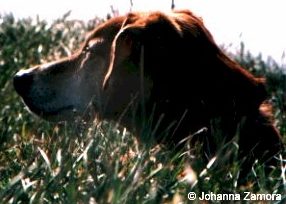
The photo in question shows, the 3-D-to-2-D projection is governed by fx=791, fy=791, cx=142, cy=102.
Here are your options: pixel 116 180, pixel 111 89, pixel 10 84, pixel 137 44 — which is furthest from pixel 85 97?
pixel 116 180

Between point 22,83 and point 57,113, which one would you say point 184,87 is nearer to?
point 57,113

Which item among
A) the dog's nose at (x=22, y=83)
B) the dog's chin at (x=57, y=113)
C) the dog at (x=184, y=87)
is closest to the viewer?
the dog at (x=184, y=87)

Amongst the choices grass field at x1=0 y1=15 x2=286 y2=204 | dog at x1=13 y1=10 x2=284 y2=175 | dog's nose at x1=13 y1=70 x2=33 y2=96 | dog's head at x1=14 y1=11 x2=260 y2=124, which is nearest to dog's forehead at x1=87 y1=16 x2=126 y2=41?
dog's head at x1=14 y1=11 x2=260 y2=124

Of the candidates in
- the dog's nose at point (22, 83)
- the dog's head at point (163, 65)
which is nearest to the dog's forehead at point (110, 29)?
the dog's head at point (163, 65)

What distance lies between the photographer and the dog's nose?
5.63m

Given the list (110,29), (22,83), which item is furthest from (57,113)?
(110,29)

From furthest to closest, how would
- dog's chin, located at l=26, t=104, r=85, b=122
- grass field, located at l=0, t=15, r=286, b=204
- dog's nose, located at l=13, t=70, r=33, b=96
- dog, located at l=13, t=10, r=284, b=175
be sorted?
dog's nose, located at l=13, t=70, r=33, b=96, dog's chin, located at l=26, t=104, r=85, b=122, dog, located at l=13, t=10, r=284, b=175, grass field, located at l=0, t=15, r=286, b=204

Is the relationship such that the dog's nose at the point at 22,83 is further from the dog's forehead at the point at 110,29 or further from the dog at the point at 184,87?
the dog at the point at 184,87

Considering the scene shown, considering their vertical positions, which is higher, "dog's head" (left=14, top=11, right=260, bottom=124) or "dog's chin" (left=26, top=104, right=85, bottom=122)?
"dog's head" (left=14, top=11, right=260, bottom=124)

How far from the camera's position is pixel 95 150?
149 inches

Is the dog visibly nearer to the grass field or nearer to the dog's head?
the dog's head

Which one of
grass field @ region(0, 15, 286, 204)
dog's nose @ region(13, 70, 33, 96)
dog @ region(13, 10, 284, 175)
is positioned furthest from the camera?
dog's nose @ region(13, 70, 33, 96)

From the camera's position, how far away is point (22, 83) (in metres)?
5.65

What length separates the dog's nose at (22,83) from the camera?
5633mm
